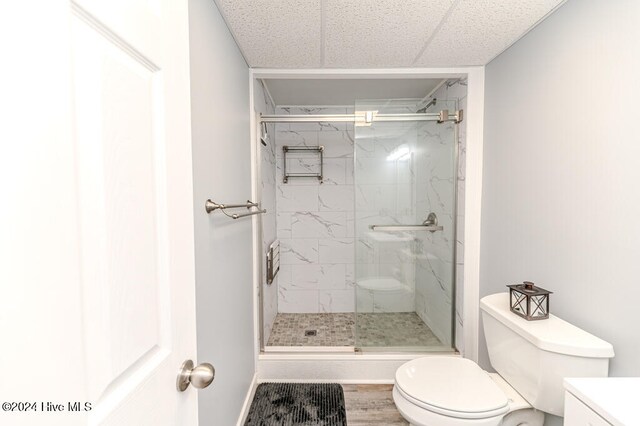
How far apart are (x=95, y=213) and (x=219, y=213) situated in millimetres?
951

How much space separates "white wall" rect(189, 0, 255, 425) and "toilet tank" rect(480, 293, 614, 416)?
127 centimetres

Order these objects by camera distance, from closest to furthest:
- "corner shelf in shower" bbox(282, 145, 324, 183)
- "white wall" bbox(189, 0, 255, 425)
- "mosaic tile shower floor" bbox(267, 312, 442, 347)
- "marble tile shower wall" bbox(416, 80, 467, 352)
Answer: "white wall" bbox(189, 0, 255, 425) → "marble tile shower wall" bbox(416, 80, 467, 352) → "mosaic tile shower floor" bbox(267, 312, 442, 347) → "corner shelf in shower" bbox(282, 145, 324, 183)

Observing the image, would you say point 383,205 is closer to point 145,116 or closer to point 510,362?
point 510,362

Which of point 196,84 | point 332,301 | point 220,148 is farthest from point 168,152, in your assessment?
point 332,301

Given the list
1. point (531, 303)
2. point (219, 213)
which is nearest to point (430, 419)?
point (531, 303)

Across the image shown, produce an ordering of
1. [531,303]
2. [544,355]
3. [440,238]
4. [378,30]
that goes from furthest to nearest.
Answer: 1. [440,238]
2. [378,30]
3. [531,303]
4. [544,355]

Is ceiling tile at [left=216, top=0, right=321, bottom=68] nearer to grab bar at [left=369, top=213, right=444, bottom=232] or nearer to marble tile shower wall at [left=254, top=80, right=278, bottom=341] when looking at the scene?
marble tile shower wall at [left=254, top=80, right=278, bottom=341]

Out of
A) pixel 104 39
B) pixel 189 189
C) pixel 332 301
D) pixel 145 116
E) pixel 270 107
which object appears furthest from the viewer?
pixel 332 301

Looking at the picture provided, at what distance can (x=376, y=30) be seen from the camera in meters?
1.58

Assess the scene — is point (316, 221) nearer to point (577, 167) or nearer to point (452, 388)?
point (452, 388)

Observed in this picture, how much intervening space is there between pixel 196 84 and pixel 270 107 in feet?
6.25

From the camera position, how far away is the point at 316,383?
219 cm

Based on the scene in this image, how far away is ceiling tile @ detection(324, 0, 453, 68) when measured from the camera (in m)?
1.37

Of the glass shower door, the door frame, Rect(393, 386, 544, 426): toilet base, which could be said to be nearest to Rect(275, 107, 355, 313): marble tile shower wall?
the glass shower door
